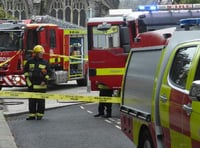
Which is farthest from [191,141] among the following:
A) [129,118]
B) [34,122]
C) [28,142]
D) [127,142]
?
[34,122]

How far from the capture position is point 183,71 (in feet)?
19.7

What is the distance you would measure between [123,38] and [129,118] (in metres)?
6.84

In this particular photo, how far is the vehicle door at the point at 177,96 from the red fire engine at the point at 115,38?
21.7 feet

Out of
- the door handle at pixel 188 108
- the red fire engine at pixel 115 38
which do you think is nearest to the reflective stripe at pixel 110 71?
the red fire engine at pixel 115 38

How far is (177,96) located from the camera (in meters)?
5.86

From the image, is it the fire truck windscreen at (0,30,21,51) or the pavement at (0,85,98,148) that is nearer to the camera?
the pavement at (0,85,98,148)

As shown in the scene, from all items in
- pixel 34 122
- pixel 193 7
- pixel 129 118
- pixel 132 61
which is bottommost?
pixel 34 122

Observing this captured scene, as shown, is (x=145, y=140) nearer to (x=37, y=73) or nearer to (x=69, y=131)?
(x=69, y=131)

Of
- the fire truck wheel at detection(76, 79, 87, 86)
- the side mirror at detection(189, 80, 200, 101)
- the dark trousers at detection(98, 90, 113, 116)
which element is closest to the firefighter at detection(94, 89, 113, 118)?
the dark trousers at detection(98, 90, 113, 116)

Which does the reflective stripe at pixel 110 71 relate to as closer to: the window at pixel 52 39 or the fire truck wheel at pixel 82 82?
the window at pixel 52 39

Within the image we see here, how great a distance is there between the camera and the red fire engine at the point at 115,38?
13055mm

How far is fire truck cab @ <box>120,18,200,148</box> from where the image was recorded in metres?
5.56

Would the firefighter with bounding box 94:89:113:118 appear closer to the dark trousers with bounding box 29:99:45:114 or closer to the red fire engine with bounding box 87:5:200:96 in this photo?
the red fire engine with bounding box 87:5:200:96

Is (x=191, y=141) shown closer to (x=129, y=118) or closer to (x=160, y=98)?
(x=160, y=98)
